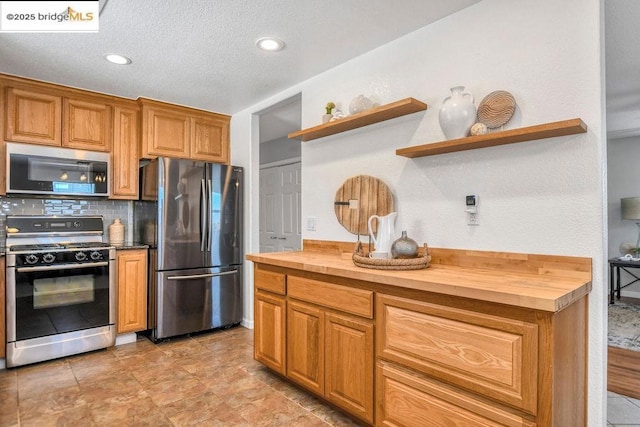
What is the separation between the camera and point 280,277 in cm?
249

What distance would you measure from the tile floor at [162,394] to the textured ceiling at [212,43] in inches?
91.9

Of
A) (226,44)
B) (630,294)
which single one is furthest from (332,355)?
(630,294)

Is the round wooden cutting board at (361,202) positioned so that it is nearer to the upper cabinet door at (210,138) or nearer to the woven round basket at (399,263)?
the woven round basket at (399,263)

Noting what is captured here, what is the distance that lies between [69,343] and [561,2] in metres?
4.06

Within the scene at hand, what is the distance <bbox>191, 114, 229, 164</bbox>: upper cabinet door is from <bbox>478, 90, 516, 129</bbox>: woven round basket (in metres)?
2.94

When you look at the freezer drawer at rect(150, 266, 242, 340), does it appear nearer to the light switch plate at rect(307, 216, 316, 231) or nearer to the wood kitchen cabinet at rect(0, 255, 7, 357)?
the wood kitchen cabinet at rect(0, 255, 7, 357)

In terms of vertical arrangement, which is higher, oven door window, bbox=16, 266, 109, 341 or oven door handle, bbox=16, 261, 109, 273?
oven door handle, bbox=16, 261, 109, 273

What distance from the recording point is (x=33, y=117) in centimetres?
312

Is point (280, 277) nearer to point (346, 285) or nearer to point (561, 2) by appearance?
point (346, 285)

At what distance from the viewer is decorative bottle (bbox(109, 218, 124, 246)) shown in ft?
11.9

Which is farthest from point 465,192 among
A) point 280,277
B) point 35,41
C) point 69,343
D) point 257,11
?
point 69,343

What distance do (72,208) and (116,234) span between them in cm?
45

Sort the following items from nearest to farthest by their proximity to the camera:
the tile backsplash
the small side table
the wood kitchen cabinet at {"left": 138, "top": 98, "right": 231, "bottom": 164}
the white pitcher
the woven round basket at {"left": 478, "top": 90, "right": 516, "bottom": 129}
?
1. the woven round basket at {"left": 478, "top": 90, "right": 516, "bottom": 129}
2. the white pitcher
3. the tile backsplash
4. the wood kitchen cabinet at {"left": 138, "top": 98, "right": 231, "bottom": 164}
5. the small side table

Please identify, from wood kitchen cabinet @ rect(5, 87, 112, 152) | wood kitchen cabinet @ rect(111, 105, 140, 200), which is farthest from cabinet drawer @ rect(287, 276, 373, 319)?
wood kitchen cabinet @ rect(5, 87, 112, 152)
